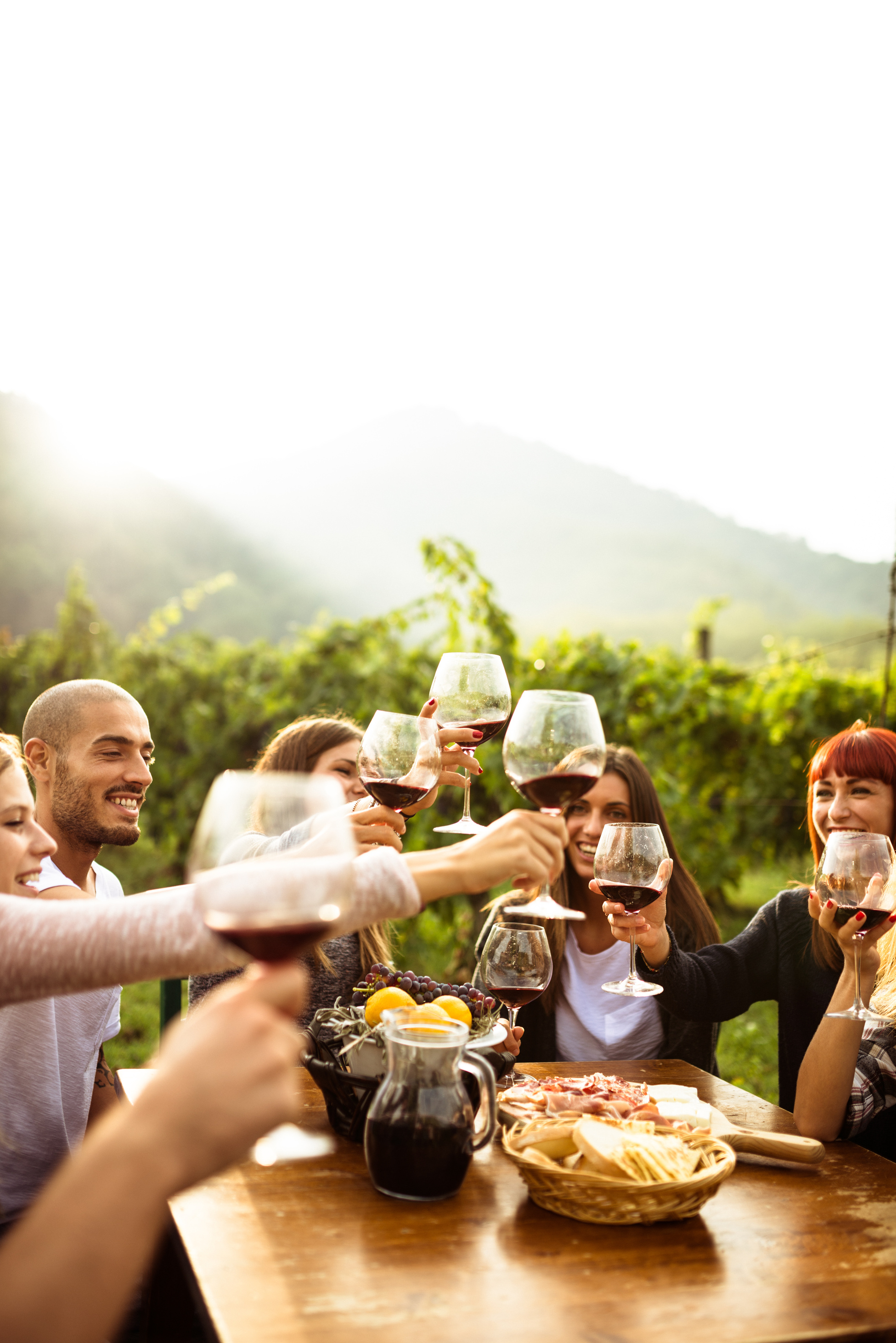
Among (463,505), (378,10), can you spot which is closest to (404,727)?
(378,10)

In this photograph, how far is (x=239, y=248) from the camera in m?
Result: 10.4

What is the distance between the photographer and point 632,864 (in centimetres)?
207

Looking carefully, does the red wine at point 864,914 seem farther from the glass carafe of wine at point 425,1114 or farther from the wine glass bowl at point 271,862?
the wine glass bowl at point 271,862

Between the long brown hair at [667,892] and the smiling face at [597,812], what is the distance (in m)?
0.02

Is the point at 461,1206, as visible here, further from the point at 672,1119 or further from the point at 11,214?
the point at 11,214

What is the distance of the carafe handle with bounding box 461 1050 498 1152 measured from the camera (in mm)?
1446

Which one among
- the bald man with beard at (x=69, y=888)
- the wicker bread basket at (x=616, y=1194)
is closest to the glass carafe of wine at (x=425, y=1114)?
the wicker bread basket at (x=616, y=1194)

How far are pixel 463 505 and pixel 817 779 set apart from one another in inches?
897

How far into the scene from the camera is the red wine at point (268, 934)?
31.3 inches

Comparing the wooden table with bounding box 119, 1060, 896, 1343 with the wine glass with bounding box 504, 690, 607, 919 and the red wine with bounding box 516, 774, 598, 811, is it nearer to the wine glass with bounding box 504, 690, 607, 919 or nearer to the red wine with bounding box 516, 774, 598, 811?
the wine glass with bounding box 504, 690, 607, 919

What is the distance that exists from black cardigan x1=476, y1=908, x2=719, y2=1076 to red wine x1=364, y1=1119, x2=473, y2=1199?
1.17 m

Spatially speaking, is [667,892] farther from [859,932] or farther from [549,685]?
[549,685]

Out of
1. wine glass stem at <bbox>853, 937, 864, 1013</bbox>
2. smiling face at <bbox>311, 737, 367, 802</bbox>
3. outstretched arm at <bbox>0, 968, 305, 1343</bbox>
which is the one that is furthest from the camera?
smiling face at <bbox>311, 737, 367, 802</bbox>

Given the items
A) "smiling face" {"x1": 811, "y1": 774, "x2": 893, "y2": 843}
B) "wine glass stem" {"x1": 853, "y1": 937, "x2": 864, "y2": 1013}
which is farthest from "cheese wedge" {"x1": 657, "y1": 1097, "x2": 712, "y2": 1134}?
"smiling face" {"x1": 811, "y1": 774, "x2": 893, "y2": 843}
